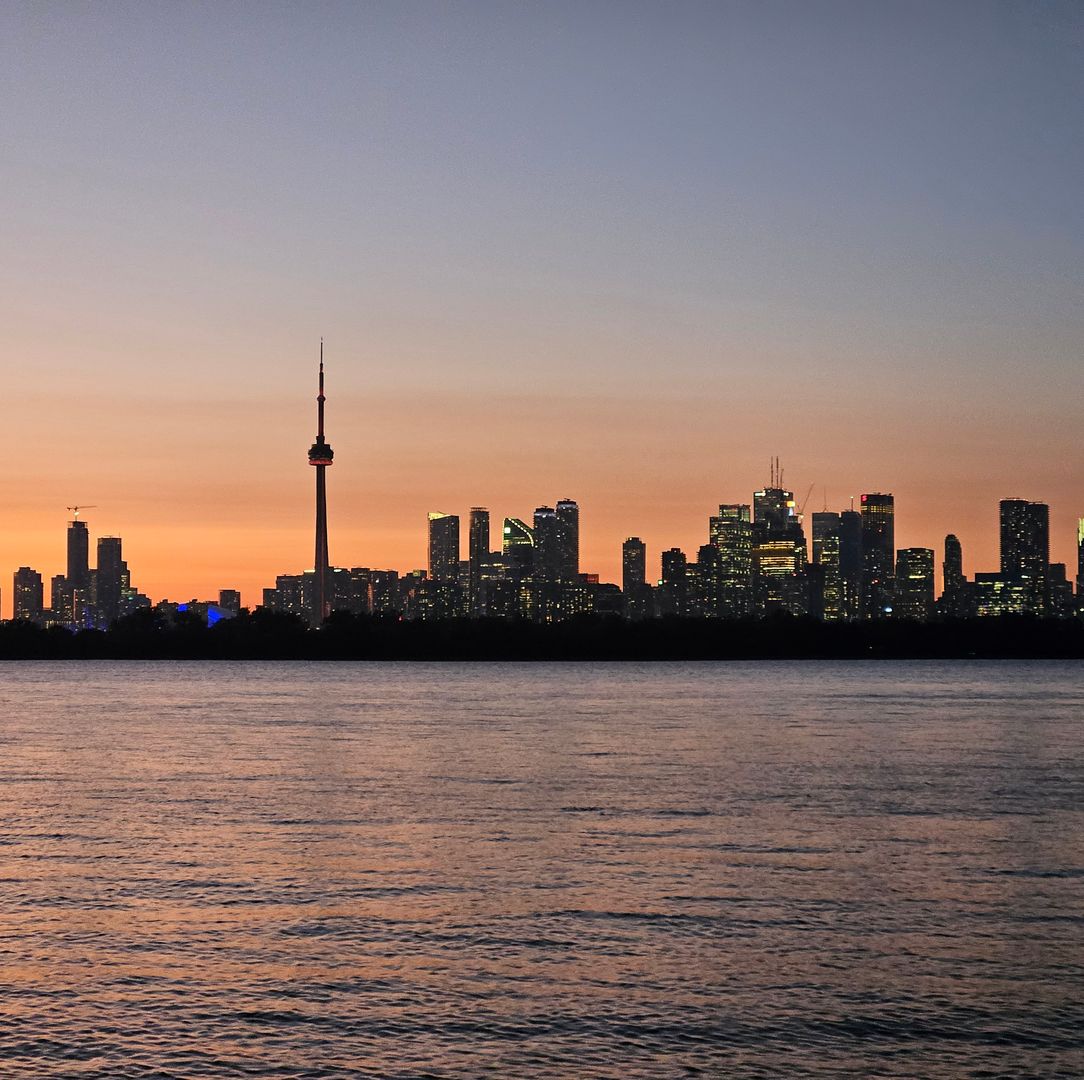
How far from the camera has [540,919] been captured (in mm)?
31609

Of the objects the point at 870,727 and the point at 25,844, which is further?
the point at 870,727

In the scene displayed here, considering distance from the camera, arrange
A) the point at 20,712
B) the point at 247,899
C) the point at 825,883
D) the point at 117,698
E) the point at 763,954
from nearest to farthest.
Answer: the point at 763,954 < the point at 247,899 < the point at 825,883 < the point at 20,712 < the point at 117,698

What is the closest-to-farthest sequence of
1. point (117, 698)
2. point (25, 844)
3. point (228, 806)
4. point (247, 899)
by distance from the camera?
point (247, 899) < point (25, 844) < point (228, 806) < point (117, 698)

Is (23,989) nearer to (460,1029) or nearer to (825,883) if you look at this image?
(460,1029)

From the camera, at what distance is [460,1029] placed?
76.0ft

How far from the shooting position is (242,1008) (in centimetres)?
2442

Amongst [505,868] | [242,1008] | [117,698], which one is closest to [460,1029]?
[242,1008]

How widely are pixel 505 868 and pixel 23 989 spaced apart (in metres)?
14.9

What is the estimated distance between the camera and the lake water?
2234 cm

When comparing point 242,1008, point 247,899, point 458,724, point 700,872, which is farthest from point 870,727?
point 242,1008

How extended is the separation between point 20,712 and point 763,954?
379 feet

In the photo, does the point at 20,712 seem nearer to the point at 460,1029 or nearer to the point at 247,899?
the point at 247,899

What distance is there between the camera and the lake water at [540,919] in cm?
2234

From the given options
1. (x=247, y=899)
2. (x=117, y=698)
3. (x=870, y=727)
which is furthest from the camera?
(x=117, y=698)
